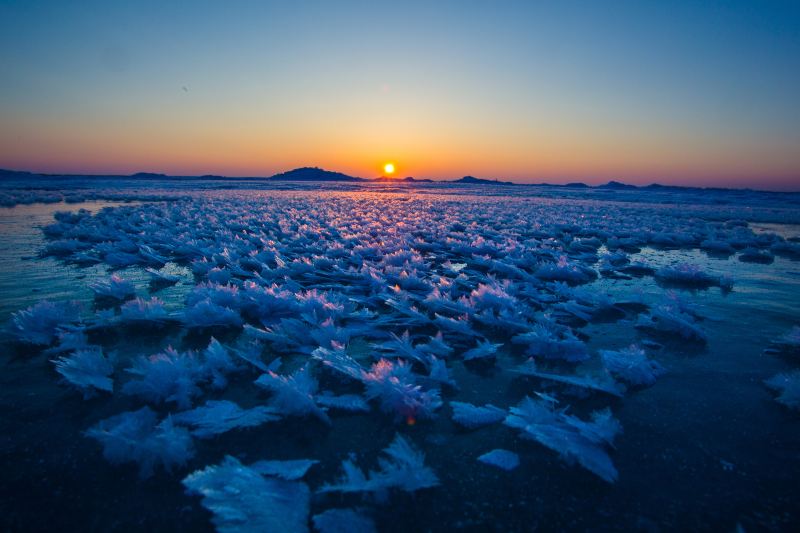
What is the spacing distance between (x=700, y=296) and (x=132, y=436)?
196 inches

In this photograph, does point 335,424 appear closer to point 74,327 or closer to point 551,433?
point 551,433

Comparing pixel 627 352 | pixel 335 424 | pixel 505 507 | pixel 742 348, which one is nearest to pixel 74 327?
pixel 335 424

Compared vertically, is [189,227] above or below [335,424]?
above

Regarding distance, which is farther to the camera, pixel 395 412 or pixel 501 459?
pixel 395 412

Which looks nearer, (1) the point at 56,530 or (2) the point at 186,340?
(1) the point at 56,530

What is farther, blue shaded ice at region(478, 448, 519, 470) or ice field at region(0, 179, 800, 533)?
blue shaded ice at region(478, 448, 519, 470)

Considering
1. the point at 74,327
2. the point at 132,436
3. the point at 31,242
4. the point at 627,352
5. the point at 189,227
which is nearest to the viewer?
the point at 132,436

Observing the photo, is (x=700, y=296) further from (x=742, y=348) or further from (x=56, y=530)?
(x=56, y=530)

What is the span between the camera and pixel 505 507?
4.34 feet

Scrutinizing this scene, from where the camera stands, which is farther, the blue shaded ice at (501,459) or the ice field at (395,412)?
the blue shaded ice at (501,459)

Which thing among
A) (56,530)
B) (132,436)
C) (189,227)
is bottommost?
(56,530)

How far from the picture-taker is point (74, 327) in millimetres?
2604

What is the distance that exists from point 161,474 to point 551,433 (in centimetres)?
156

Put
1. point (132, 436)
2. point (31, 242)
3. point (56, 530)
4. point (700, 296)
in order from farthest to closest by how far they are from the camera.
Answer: point (31, 242) < point (700, 296) < point (132, 436) < point (56, 530)
